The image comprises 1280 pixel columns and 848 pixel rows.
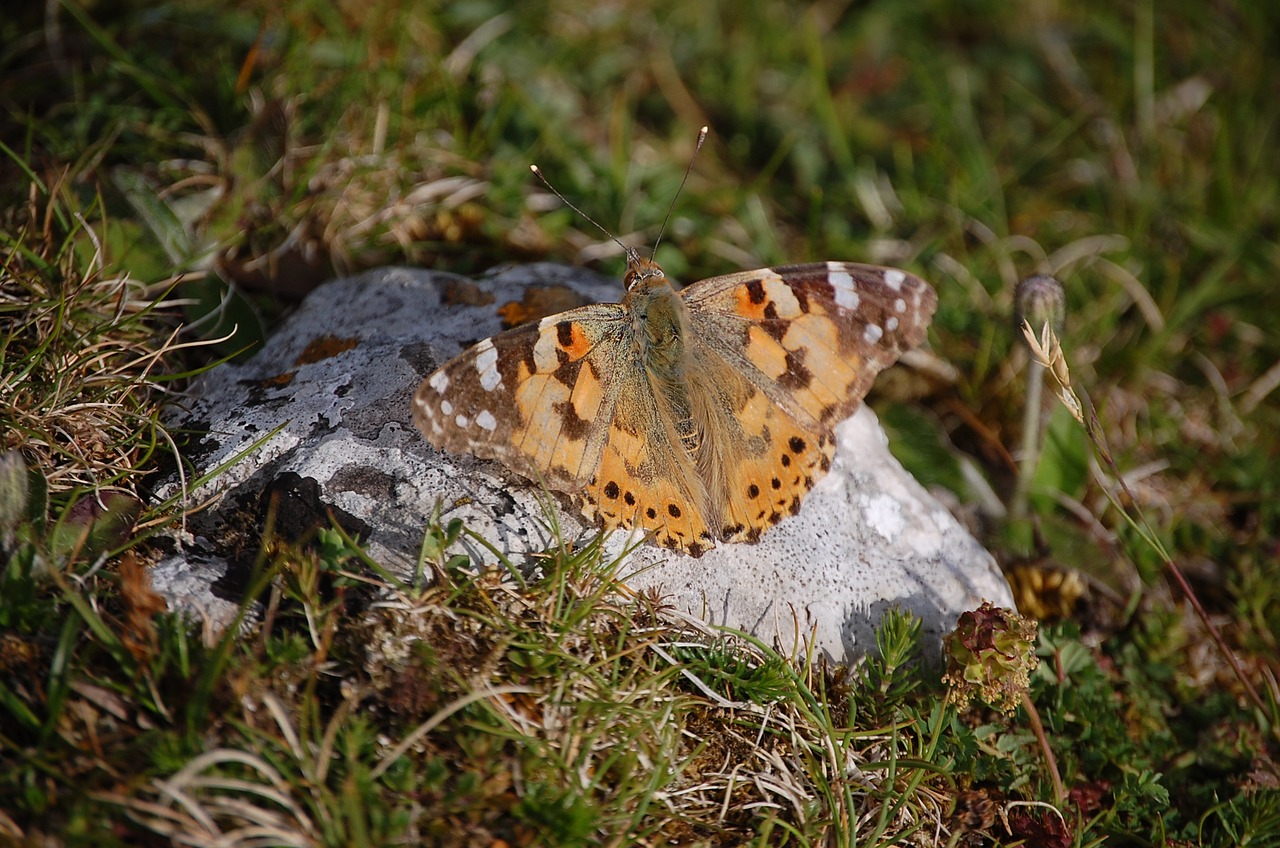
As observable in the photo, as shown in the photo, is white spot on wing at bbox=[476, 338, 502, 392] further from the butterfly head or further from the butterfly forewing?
the butterfly forewing

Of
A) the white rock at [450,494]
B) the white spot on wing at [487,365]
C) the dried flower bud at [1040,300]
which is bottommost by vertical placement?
the white rock at [450,494]

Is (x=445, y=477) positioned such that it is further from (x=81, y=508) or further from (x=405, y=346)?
(x=81, y=508)

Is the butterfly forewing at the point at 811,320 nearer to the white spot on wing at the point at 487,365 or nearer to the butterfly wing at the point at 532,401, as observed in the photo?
the butterfly wing at the point at 532,401

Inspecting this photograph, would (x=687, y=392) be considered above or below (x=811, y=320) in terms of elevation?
below

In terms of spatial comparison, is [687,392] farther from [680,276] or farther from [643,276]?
[680,276]

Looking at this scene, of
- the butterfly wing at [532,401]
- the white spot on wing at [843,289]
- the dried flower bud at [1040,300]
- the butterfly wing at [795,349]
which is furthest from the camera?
the dried flower bud at [1040,300]

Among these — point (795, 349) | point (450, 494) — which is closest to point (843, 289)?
point (795, 349)

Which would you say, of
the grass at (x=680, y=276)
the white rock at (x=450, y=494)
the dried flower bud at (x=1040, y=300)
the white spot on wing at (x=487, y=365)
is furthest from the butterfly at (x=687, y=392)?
the dried flower bud at (x=1040, y=300)
